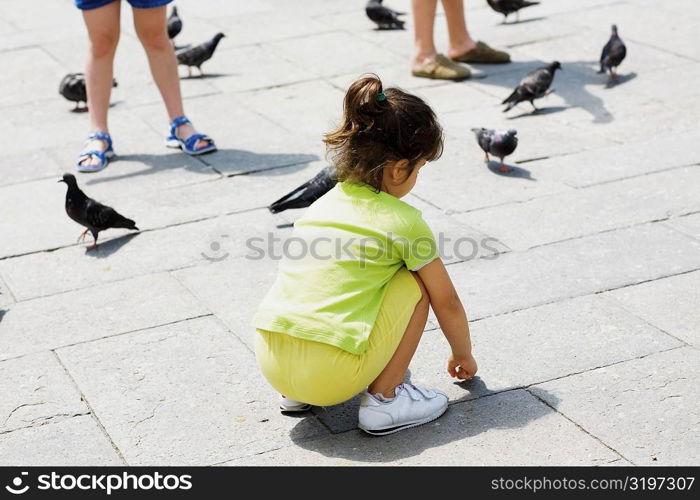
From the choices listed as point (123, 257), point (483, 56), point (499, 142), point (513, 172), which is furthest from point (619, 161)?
point (123, 257)

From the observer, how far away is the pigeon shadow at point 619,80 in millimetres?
8297

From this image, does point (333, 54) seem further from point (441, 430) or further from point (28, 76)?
point (441, 430)

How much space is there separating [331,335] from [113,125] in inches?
186

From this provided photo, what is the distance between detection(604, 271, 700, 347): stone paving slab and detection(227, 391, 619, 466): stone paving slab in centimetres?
92

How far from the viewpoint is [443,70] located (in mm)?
8578

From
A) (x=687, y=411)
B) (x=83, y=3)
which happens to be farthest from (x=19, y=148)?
(x=687, y=411)

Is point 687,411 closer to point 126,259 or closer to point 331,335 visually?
point 331,335

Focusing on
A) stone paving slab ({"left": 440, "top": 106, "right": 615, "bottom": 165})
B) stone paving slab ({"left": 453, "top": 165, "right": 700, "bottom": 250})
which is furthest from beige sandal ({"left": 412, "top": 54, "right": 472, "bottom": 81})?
stone paving slab ({"left": 453, "top": 165, "right": 700, "bottom": 250})

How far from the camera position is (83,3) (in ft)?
22.3

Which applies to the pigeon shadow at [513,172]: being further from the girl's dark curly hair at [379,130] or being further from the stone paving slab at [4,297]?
the stone paving slab at [4,297]

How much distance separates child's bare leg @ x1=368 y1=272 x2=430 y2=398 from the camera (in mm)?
3971

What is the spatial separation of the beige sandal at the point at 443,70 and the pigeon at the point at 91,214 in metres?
3.43

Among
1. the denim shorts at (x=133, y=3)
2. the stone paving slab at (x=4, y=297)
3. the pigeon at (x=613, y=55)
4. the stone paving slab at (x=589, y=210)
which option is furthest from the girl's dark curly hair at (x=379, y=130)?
the pigeon at (x=613, y=55)

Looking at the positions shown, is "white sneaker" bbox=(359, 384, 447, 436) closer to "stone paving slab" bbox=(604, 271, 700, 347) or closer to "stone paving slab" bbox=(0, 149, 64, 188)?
"stone paving slab" bbox=(604, 271, 700, 347)
